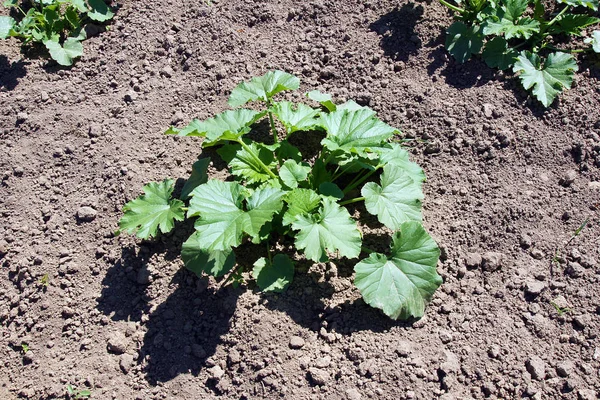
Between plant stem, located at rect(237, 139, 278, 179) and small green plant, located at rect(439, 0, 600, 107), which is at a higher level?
small green plant, located at rect(439, 0, 600, 107)

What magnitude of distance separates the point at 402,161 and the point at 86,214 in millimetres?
2301

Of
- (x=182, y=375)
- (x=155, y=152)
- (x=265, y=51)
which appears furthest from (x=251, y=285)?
(x=265, y=51)

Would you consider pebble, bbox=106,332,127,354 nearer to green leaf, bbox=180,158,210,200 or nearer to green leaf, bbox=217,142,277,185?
green leaf, bbox=180,158,210,200

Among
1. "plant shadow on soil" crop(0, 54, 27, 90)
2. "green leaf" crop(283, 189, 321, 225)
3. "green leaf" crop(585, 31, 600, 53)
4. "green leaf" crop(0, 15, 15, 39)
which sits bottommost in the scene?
"plant shadow on soil" crop(0, 54, 27, 90)

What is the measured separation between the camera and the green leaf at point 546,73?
4410mm

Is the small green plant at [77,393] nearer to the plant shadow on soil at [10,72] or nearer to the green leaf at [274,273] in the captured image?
the green leaf at [274,273]

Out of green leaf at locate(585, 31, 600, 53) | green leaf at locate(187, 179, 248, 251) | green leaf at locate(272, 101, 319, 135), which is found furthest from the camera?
green leaf at locate(585, 31, 600, 53)

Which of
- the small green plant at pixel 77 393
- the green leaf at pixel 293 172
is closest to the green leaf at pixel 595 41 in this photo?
the green leaf at pixel 293 172

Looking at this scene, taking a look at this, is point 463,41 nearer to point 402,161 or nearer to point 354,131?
point 402,161

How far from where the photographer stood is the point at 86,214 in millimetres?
4168

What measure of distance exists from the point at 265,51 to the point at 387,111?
1.18 meters

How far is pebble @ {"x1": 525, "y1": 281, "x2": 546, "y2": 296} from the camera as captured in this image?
146 inches

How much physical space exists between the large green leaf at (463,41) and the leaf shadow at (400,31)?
0.87 ft

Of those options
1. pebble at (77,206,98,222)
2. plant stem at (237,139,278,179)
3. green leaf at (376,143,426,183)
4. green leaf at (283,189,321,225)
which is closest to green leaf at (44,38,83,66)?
pebble at (77,206,98,222)
